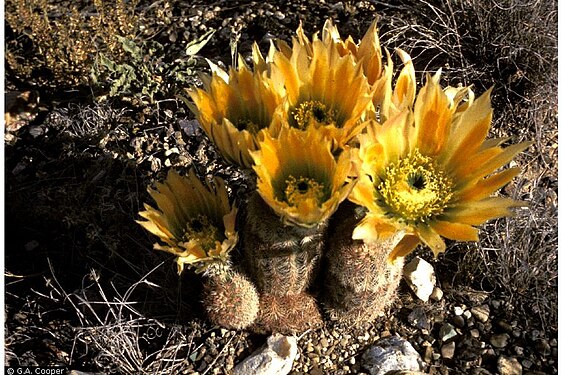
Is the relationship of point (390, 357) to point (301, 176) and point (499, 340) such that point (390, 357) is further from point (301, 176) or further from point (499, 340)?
point (301, 176)

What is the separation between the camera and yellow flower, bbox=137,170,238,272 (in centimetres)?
139

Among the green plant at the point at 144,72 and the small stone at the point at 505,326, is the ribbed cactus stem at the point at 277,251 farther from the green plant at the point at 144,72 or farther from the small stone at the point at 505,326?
the green plant at the point at 144,72

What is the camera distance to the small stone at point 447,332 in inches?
71.4

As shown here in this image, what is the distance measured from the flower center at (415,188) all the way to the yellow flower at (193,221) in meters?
0.31

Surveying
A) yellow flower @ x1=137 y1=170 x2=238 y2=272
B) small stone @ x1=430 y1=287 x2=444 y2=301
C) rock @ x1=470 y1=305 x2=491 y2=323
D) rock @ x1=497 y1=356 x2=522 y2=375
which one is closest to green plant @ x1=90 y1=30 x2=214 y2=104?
yellow flower @ x1=137 y1=170 x2=238 y2=272

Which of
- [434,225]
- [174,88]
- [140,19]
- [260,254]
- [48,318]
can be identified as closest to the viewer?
[434,225]

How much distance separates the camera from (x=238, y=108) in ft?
4.49

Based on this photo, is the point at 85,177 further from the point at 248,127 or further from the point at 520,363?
the point at 520,363

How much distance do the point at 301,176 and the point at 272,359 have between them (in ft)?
1.84

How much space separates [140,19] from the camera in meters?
2.46

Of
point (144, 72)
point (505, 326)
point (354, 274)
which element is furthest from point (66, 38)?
point (505, 326)

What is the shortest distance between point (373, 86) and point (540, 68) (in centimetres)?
104

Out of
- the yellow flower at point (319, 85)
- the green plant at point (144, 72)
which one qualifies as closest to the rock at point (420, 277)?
the yellow flower at point (319, 85)

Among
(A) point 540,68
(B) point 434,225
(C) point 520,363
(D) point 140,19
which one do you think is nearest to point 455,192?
(B) point 434,225
